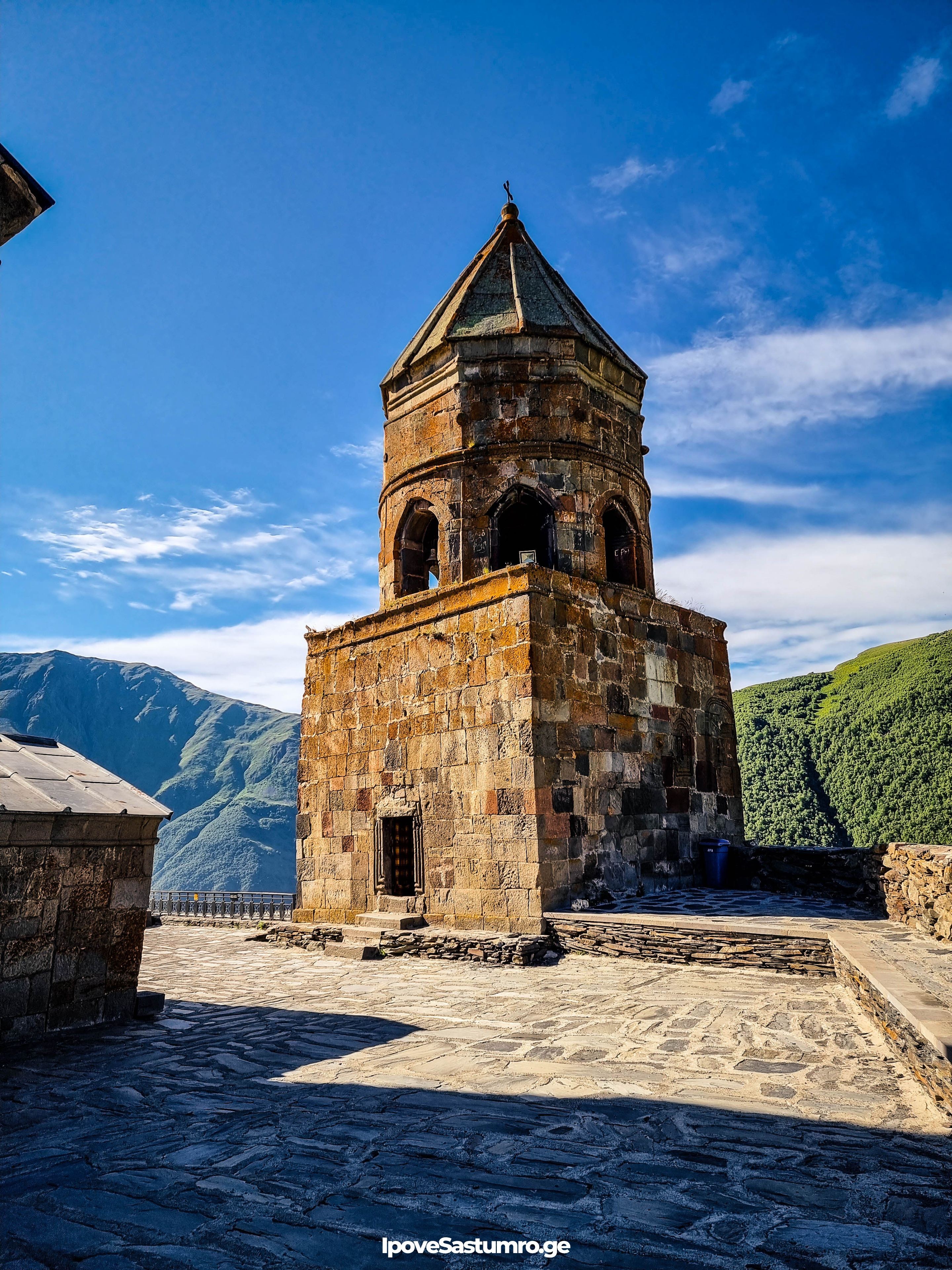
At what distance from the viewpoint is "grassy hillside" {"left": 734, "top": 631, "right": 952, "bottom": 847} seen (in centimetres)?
2936

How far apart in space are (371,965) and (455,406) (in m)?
7.15

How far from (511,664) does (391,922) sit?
138 inches

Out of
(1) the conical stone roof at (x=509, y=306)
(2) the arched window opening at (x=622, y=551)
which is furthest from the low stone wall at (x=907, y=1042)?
(1) the conical stone roof at (x=509, y=306)

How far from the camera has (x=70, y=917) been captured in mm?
5367

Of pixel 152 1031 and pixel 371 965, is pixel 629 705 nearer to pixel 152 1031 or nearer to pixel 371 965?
pixel 371 965

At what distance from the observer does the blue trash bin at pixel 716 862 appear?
35.1ft

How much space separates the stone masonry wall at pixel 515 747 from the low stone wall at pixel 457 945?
12.0 inches

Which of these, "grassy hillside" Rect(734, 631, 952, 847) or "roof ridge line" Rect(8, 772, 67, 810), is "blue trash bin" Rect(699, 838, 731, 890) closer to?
"roof ridge line" Rect(8, 772, 67, 810)

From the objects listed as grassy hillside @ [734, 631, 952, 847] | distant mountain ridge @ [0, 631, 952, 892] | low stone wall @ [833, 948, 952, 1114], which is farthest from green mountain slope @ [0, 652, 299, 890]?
low stone wall @ [833, 948, 952, 1114]

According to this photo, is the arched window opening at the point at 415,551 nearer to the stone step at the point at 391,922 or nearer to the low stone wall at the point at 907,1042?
the stone step at the point at 391,922

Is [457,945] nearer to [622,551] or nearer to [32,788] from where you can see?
[32,788]

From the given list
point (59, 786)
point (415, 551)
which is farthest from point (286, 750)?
point (59, 786)

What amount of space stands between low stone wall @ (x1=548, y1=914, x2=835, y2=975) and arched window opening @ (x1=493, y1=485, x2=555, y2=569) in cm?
410

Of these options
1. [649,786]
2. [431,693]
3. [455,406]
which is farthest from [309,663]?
[649,786]
